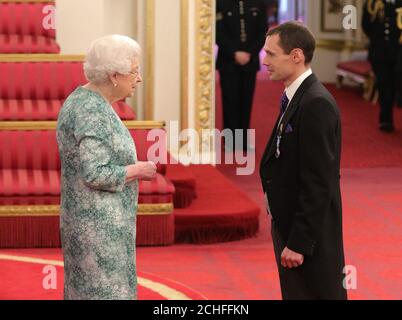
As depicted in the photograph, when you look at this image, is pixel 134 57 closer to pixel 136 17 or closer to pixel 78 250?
pixel 78 250

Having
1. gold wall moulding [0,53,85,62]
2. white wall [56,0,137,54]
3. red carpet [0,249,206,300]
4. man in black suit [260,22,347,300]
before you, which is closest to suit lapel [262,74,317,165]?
man in black suit [260,22,347,300]

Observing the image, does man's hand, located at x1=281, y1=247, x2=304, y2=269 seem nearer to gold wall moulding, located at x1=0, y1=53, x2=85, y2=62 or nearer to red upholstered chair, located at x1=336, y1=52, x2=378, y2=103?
gold wall moulding, located at x1=0, y1=53, x2=85, y2=62

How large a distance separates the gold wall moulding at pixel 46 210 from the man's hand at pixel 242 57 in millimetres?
3941

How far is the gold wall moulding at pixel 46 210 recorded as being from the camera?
21.9 ft

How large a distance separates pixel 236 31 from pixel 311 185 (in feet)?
23.0

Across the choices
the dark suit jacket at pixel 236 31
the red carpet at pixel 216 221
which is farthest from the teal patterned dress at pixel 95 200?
the dark suit jacket at pixel 236 31

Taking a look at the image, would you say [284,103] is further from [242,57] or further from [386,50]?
[386,50]

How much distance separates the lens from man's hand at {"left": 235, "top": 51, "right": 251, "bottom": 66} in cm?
1045

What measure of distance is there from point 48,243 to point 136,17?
2857mm

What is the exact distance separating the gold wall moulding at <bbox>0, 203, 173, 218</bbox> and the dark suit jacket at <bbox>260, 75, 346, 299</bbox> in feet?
9.55

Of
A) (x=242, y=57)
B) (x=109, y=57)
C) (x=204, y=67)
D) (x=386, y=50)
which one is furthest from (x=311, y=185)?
(x=386, y=50)

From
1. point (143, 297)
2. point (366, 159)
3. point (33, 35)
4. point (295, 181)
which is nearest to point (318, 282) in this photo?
point (295, 181)

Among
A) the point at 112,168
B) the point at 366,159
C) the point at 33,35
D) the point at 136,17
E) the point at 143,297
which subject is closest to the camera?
the point at 112,168

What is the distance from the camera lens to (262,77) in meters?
18.5
